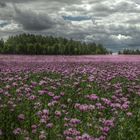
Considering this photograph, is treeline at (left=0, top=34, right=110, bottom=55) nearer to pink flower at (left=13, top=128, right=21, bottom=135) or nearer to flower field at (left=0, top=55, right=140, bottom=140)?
flower field at (left=0, top=55, right=140, bottom=140)

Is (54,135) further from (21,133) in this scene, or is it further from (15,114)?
(15,114)

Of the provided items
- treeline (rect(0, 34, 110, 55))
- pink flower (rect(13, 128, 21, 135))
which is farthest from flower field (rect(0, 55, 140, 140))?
treeline (rect(0, 34, 110, 55))

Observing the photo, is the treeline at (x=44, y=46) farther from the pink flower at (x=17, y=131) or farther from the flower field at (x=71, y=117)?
the pink flower at (x=17, y=131)

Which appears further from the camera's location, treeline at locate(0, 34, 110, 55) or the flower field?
treeline at locate(0, 34, 110, 55)

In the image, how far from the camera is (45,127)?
8.13m

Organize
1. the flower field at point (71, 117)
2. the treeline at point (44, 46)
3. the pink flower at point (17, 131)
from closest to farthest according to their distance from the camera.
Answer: the pink flower at point (17, 131), the flower field at point (71, 117), the treeline at point (44, 46)

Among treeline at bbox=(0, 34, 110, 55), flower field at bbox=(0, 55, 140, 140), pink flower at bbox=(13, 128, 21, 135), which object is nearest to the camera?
pink flower at bbox=(13, 128, 21, 135)

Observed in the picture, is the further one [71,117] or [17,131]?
[71,117]

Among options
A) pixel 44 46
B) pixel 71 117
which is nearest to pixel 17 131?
pixel 71 117

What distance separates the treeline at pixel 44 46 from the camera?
411 ft

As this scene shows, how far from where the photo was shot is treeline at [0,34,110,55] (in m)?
125

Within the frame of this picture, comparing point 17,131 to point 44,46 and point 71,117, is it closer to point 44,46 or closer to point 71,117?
point 71,117

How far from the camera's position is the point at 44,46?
13325cm

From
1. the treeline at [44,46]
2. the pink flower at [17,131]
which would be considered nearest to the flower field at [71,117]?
the pink flower at [17,131]
